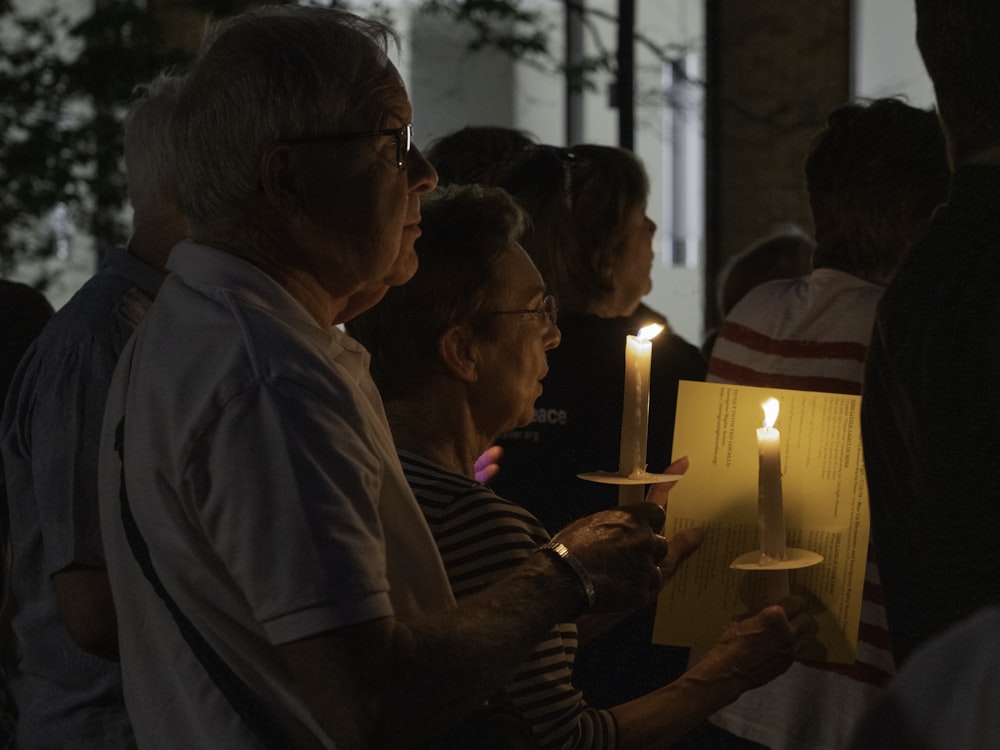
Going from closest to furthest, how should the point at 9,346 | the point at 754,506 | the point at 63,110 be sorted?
1. the point at 754,506
2. the point at 9,346
3. the point at 63,110

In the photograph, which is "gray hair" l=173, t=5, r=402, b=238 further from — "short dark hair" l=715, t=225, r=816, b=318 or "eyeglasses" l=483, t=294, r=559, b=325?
"short dark hair" l=715, t=225, r=816, b=318

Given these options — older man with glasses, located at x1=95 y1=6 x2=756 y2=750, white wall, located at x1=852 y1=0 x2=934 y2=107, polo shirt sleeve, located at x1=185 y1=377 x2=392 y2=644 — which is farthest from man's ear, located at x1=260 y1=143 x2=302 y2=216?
white wall, located at x1=852 y1=0 x2=934 y2=107

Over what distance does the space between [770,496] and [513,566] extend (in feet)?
1.22

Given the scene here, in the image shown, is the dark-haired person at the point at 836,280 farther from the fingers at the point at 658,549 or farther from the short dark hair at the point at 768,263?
the short dark hair at the point at 768,263

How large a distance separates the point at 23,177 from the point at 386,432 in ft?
23.5

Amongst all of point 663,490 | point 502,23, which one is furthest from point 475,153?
point 502,23

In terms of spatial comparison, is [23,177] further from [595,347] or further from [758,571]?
[758,571]

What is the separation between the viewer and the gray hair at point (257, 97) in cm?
161

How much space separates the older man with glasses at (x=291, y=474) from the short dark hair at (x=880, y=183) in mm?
1161

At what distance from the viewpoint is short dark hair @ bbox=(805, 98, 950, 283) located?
273 centimetres

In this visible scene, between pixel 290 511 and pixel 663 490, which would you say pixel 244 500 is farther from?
pixel 663 490

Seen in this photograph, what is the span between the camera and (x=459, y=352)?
6.97ft

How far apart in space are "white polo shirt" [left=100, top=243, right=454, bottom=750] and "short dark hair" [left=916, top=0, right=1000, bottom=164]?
0.81 m

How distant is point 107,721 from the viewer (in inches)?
95.8
